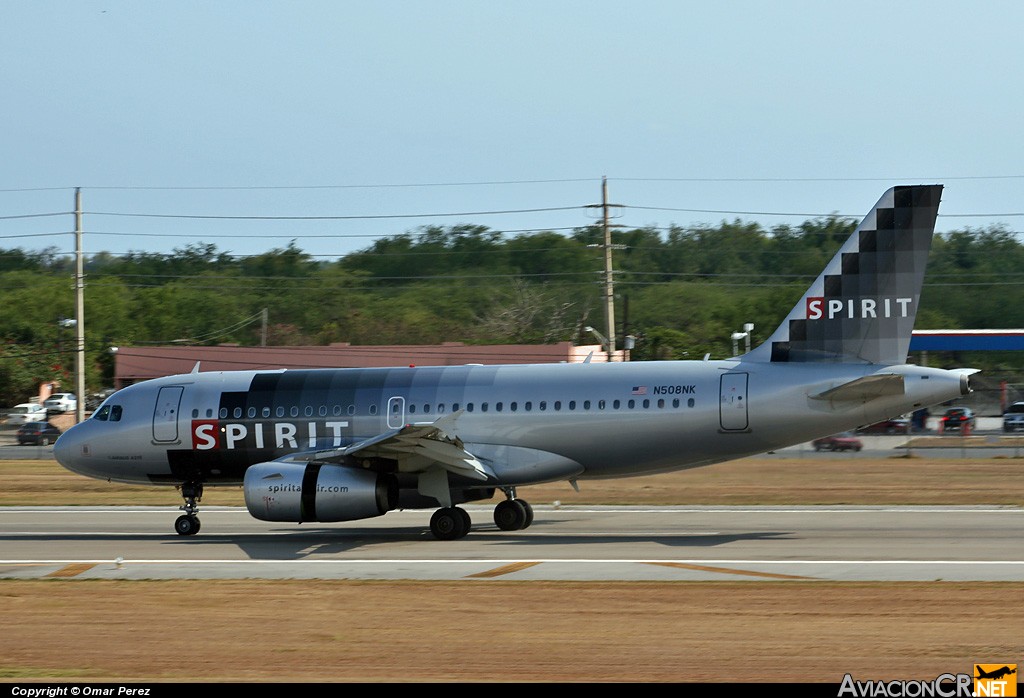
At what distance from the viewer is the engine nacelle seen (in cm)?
2273

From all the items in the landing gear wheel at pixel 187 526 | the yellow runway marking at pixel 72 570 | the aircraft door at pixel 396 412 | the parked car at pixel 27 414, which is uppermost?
the aircraft door at pixel 396 412

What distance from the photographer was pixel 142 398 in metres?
26.8

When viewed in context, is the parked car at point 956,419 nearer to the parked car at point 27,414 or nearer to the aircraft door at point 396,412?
the aircraft door at point 396,412

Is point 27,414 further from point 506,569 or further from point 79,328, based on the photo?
point 506,569

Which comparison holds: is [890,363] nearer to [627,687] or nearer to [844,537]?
[844,537]

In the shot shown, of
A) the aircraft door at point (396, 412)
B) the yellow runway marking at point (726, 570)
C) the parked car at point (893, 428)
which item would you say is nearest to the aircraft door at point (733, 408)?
the yellow runway marking at point (726, 570)

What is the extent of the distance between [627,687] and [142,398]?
60.5 feet

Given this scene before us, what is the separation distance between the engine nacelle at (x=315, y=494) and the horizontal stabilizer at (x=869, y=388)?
8540 mm

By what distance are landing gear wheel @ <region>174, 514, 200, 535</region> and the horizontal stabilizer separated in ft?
42.9

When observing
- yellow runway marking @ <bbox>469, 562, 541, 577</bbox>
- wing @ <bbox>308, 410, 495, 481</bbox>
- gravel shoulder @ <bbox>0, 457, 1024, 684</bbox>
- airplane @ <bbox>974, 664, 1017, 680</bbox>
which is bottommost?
yellow runway marking @ <bbox>469, 562, 541, 577</bbox>

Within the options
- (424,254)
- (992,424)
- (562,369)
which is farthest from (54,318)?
(562,369)

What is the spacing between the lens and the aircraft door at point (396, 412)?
25.0 metres

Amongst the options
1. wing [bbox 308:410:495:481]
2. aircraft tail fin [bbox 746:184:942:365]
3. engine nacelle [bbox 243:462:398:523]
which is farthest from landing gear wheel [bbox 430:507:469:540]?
aircraft tail fin [bbox 746:184:942:365]

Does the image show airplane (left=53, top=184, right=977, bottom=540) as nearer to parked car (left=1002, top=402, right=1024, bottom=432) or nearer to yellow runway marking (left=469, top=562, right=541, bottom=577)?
yellow runway marking (left=469, top=562, right=541, bottom=577)
